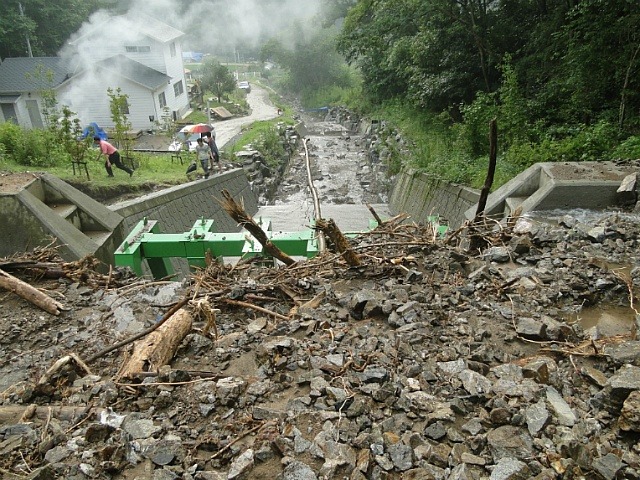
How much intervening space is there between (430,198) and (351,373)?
8.64 m

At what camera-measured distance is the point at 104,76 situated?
24.5 metres

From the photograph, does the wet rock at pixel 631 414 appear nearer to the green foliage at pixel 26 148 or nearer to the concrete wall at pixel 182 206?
the concrete wall at pixel 182 206

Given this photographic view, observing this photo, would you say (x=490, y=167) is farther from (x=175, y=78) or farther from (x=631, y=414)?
(x=175, y=78)

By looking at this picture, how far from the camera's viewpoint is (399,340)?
321 cm

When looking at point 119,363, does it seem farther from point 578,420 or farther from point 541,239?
point 541,239

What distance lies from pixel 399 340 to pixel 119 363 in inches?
79.6

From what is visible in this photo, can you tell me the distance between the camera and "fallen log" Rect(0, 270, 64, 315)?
14.1ft

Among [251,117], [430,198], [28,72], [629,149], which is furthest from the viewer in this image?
[251,117]

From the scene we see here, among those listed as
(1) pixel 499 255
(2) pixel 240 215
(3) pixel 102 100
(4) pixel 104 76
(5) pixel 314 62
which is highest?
(5) pixel 314 62

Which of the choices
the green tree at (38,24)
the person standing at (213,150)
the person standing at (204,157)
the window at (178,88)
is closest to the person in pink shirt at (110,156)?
the person standing at (204,157)

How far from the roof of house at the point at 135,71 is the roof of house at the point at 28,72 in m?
1.91

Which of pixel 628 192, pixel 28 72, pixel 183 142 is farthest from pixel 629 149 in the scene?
pixel 28 72

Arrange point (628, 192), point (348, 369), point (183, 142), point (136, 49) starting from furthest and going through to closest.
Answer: point (136, 49)
point (183, 142)
point (628, 192)
point (348, 369)

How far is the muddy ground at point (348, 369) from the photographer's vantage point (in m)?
2.29
